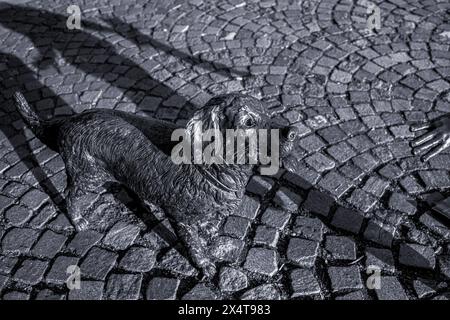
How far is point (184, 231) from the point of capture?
333cm

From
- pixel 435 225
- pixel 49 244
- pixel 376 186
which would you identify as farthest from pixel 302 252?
pixel 49 244

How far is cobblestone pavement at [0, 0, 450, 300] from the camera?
3.56 meters

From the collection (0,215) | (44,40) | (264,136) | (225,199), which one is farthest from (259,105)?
(44,40)

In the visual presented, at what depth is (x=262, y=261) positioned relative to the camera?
365cm

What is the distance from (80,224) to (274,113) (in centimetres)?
259

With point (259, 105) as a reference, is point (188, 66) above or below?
below

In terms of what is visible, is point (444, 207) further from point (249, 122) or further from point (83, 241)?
point (83, 241)

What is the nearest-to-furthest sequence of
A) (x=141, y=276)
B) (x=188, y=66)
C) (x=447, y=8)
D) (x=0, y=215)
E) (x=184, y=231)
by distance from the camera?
(x=184, y=231) < (x=141, y=276) < (x=0, y=215) < (x=188, y=66) < (x=447, y=8)

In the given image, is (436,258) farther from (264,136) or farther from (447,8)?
(447,8)

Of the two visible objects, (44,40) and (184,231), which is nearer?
(184,231)

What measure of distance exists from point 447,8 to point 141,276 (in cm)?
621

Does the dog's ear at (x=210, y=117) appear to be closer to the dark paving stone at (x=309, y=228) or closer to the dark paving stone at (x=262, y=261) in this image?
the dark paving stone at (x=262, y=261)

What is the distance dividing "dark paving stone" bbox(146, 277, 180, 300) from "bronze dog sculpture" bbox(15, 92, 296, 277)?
298mm

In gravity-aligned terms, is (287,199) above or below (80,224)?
below
